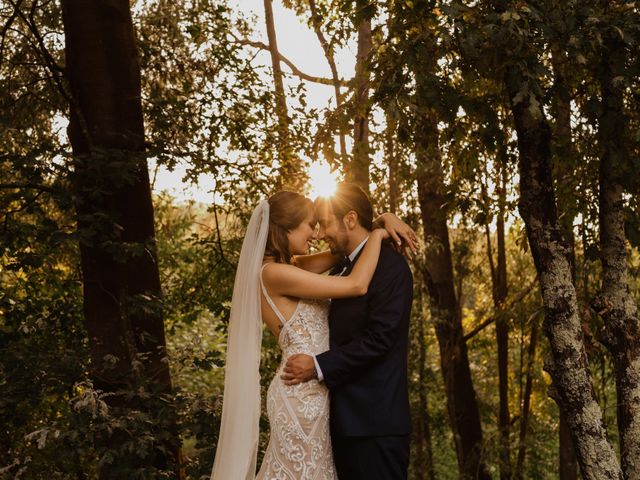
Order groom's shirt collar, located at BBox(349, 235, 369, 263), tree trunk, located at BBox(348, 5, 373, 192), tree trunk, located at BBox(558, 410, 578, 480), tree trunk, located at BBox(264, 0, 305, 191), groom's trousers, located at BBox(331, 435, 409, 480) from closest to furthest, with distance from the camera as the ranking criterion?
groom's trousers, located at BBox(331, 435, 409, 480), groom's shirt collar, located at BBox(349, 235, 369, 263), tree trunk, located at BBox(348, 5, 373, 192), tree trunk, located at BBox(264, 0, 305, 191), tree trunk, located at BBox(558, 410, 578, 480)

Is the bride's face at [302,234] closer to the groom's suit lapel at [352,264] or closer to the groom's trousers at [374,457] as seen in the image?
the groom's suit lapel at [352,264]

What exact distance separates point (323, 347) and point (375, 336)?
37cm

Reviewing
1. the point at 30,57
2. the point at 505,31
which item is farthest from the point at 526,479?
the point at 505,31

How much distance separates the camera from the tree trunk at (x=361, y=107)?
4840 mm

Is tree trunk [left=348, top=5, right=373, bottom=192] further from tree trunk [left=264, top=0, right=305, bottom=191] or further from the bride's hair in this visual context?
the bride's hair

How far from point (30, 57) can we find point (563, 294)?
635 centimetres

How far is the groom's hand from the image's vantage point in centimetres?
361

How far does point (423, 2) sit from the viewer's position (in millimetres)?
4105

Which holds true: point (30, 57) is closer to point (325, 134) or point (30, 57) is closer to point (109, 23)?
point (109, 23)

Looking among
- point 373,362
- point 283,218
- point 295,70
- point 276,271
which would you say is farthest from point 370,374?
point 295,70

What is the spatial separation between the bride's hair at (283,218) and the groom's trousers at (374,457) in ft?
3.26

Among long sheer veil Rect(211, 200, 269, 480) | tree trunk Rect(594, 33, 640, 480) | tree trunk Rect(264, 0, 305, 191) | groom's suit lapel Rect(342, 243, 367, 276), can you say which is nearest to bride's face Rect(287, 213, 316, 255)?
long sheer veil Rect(211, 200, 269, 480)

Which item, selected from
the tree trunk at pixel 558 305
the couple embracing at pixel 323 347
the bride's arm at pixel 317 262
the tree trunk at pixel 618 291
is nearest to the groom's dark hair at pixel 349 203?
the couple embracing at pixel 323 347

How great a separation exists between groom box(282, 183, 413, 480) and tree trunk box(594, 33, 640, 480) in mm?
1508
